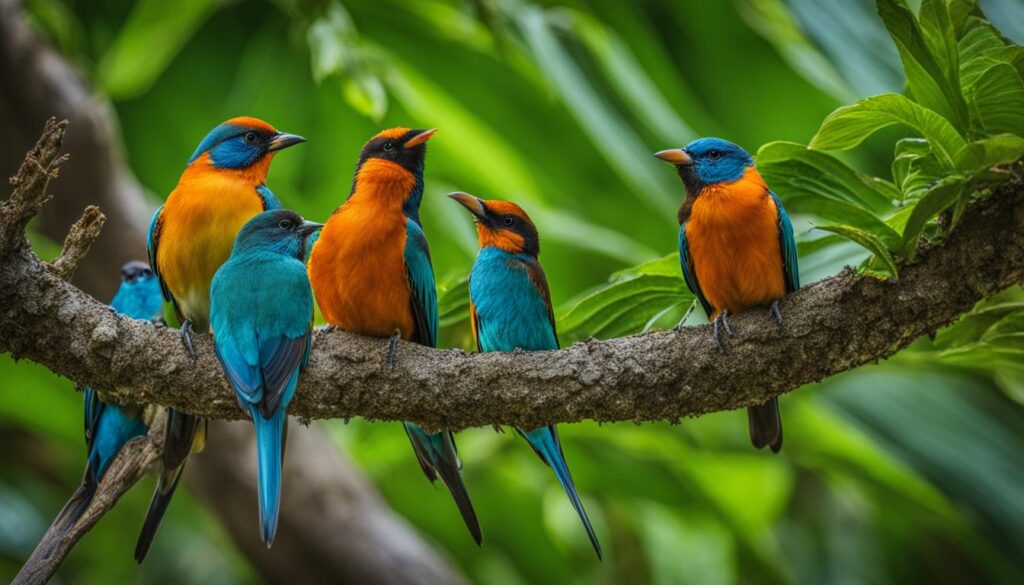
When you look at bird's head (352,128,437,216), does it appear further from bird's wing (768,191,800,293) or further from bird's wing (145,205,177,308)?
bird's wing (768,191,800,293)

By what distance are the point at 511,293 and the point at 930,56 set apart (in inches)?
45.8

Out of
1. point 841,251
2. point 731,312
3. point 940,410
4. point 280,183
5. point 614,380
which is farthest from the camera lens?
point 940,410

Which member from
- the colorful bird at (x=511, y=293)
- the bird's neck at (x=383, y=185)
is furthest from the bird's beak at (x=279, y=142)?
the colorful bird at (x=511, y=293)

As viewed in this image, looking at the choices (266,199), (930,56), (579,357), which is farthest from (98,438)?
(930,56)

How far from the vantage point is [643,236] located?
7238mm

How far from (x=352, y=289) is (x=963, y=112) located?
1550mm

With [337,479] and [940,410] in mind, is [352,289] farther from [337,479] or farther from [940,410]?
[940,410]

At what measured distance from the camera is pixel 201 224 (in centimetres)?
263

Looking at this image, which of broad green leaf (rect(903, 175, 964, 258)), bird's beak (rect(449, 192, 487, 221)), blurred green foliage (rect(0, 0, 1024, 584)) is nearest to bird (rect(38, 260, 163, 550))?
bird's beak (rect(449, 192, 487, 221))

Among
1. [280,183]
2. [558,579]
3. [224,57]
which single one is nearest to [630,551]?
[558,579]

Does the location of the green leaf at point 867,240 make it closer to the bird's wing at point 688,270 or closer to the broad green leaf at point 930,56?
the broad green leaf at point 930,56

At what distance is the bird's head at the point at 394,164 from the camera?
2750 millimetres

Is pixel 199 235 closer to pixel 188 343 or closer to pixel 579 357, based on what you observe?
pixel 188 343

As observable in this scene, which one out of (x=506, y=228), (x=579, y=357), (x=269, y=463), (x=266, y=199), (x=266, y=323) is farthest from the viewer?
(x=506, y=228)
